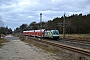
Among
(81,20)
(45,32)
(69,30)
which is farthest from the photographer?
(69,30)

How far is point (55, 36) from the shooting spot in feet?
190

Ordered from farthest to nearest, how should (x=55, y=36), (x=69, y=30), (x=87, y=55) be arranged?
(x=69, y=30), (x=55, y=36), (x=87, y=55)

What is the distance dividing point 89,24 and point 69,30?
1938 centimetres

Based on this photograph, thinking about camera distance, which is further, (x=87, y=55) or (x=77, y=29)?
(x=77, y=29)

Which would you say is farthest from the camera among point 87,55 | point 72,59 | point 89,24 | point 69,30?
point 69,30

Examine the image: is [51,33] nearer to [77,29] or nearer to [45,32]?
[45,32]

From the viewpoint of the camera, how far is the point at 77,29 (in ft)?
322

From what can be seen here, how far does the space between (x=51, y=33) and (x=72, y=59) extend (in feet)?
140

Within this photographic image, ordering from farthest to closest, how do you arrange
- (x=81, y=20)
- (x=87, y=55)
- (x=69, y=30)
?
(x=69, y=30)
(x=81, y=20)
(x=87, y=55)

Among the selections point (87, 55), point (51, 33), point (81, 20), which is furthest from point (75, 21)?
point (87, 55)

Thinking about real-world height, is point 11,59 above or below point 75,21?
below

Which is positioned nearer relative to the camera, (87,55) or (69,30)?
(87,55)

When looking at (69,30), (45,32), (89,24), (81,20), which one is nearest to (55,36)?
(45,32)

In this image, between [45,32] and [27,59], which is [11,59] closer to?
[27,59]
